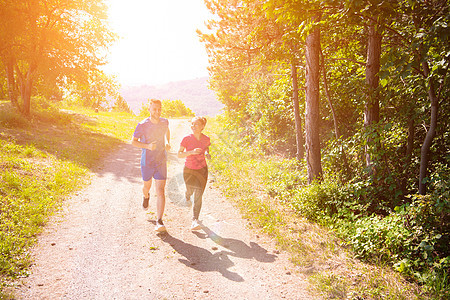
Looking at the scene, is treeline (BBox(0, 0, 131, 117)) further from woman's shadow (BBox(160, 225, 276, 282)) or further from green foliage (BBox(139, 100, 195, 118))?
green foliage (BBox(139, 100, 195, 118))

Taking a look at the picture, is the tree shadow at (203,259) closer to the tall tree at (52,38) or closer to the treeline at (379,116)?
the treeline at (379,116)

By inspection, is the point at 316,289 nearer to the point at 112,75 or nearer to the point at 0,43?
the point at 0,43

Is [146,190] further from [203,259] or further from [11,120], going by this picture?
[11,120]

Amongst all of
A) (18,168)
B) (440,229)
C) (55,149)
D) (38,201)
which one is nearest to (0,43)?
(55,149)

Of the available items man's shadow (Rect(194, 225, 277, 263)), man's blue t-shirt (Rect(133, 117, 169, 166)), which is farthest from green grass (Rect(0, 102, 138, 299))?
man's shadow (Rect(194, 225, 277, 263))

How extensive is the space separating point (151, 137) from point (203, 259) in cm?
247

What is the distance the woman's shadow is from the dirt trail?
2cm

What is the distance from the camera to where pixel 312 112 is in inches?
279

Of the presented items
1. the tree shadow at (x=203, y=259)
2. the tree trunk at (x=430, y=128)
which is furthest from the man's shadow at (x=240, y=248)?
the tree trunk at (x=430, y=128)

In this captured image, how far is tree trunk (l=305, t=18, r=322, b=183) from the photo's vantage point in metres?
6.89

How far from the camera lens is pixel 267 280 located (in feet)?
13.8

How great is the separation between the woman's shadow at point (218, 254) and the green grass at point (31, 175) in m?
2.31

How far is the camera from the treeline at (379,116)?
4.05 metres

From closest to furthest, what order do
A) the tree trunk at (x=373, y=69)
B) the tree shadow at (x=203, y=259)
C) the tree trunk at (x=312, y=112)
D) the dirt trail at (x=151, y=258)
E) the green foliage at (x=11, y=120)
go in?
the dirt trail at (x=151, y=258) → the tree shadow at (x=203, y=259) → the tree trunk at (x=373, y=69) → the tree trunk at (x=312, y=112) → the green foliage at (x=11, y=120)
